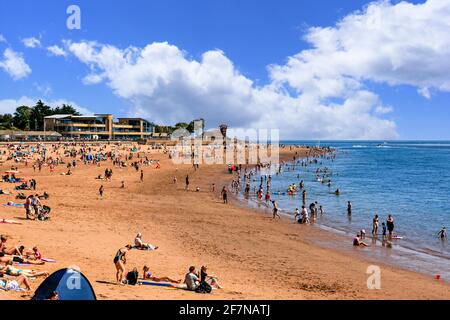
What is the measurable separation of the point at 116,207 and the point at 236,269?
14.4m

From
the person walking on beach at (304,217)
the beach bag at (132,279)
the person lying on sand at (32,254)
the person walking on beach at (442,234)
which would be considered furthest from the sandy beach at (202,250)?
the person walking on beach at (442,234)

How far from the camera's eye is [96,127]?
11169 centimetres

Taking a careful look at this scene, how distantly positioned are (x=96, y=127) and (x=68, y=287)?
354 ft

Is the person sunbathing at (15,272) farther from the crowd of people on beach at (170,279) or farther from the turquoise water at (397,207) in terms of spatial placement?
the turquoise water at (397,207)

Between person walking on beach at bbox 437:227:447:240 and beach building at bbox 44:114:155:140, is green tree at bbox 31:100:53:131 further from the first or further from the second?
person walking on beach at bbox 437:227:447:240

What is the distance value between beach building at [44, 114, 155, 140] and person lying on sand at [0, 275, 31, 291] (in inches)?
4003

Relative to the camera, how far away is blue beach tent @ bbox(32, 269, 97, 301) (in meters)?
8.95

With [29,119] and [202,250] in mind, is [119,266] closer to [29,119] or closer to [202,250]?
[202,250]

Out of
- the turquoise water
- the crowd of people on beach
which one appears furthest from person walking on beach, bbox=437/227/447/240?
the crowd of people on beach

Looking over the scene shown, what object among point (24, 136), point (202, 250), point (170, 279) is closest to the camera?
point (170, 279)

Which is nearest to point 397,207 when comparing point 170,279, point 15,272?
point 170,279

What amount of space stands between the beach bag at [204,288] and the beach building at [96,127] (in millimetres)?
101974

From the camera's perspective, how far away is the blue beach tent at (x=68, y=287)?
8953 mm
